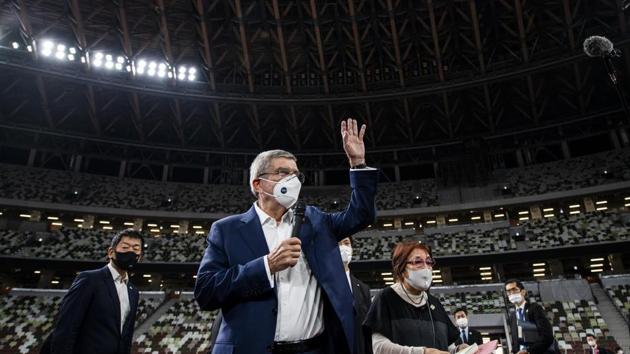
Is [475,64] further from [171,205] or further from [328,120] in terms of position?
[171,205]

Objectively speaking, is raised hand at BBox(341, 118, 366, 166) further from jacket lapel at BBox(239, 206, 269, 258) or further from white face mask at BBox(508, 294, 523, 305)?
white face mask at BBox(508, 294, 523, 305)

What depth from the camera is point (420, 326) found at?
377 cm

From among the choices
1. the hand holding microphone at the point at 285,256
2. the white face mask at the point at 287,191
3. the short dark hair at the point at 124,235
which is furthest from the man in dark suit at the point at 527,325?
the short dark hair at the point at 124,235

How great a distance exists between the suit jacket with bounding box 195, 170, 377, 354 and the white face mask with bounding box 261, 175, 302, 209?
0.20m

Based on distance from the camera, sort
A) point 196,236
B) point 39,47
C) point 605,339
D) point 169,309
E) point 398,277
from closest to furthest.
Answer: point 398,277
point 605,339
point 169,309
point 39,47
point 196,236

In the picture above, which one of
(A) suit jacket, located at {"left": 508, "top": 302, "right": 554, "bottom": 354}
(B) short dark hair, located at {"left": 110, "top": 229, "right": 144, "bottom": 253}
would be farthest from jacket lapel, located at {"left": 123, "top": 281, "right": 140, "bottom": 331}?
(A) suit jacket, located at {"left": 508, "top": 302, "right": 554, "bottom": 354}

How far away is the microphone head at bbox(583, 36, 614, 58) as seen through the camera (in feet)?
16.1

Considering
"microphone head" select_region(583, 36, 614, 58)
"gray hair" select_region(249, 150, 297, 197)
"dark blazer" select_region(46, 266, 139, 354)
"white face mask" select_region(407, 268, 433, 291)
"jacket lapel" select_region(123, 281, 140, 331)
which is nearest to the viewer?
"gray hair" select_region(249, 150, 297, 197)

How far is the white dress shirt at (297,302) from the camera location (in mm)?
2480

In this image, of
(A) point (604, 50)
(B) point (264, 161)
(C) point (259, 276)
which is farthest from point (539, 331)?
(C) point (259, 276)

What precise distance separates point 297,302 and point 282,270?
22cm

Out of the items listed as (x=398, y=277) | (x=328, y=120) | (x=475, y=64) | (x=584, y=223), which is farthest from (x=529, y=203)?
(x=398, y=277)

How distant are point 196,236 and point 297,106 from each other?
13393 mm

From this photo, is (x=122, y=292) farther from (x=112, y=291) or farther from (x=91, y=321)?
(x=91, y=321)
